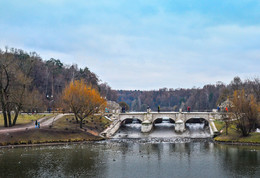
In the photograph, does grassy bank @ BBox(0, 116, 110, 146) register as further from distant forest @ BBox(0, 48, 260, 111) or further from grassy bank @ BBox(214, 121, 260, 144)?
grassy bank @ BBox(214, 121, 260, 144)

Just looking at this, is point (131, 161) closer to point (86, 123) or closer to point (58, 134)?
point (58, 134)

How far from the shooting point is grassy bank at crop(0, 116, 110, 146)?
45.2 meters

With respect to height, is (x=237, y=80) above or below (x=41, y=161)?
above

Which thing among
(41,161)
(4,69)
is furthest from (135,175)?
(4,69)

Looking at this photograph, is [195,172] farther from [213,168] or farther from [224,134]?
[224,134]

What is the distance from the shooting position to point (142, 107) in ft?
625

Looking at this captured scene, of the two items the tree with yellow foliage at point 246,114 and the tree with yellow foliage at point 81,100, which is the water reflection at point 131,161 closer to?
the tree with yellow foliage at point 246,114

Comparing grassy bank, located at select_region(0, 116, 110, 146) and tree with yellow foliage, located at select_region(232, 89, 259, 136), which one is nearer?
grassy bank, located at select_region(0, 116, 110, 146)

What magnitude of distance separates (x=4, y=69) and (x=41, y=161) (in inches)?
925

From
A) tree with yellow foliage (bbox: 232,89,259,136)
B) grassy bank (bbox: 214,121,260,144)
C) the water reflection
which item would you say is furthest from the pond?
tree with yellow foliage (bbox: 232,89,259,136)

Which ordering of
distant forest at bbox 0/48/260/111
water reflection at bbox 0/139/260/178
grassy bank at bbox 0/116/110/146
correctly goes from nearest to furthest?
1. water reflection at bbox 0/139/260/178
2. grassy bank at bbox 0/116/110/146
3. distant forest at bbox 0/48/260/111

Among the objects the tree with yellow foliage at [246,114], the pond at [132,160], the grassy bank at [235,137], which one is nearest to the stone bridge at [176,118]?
the grassy bank at [235,137]

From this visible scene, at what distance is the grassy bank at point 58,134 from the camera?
148 ft

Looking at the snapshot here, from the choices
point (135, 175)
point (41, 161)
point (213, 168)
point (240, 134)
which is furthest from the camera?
point (240, 134)
